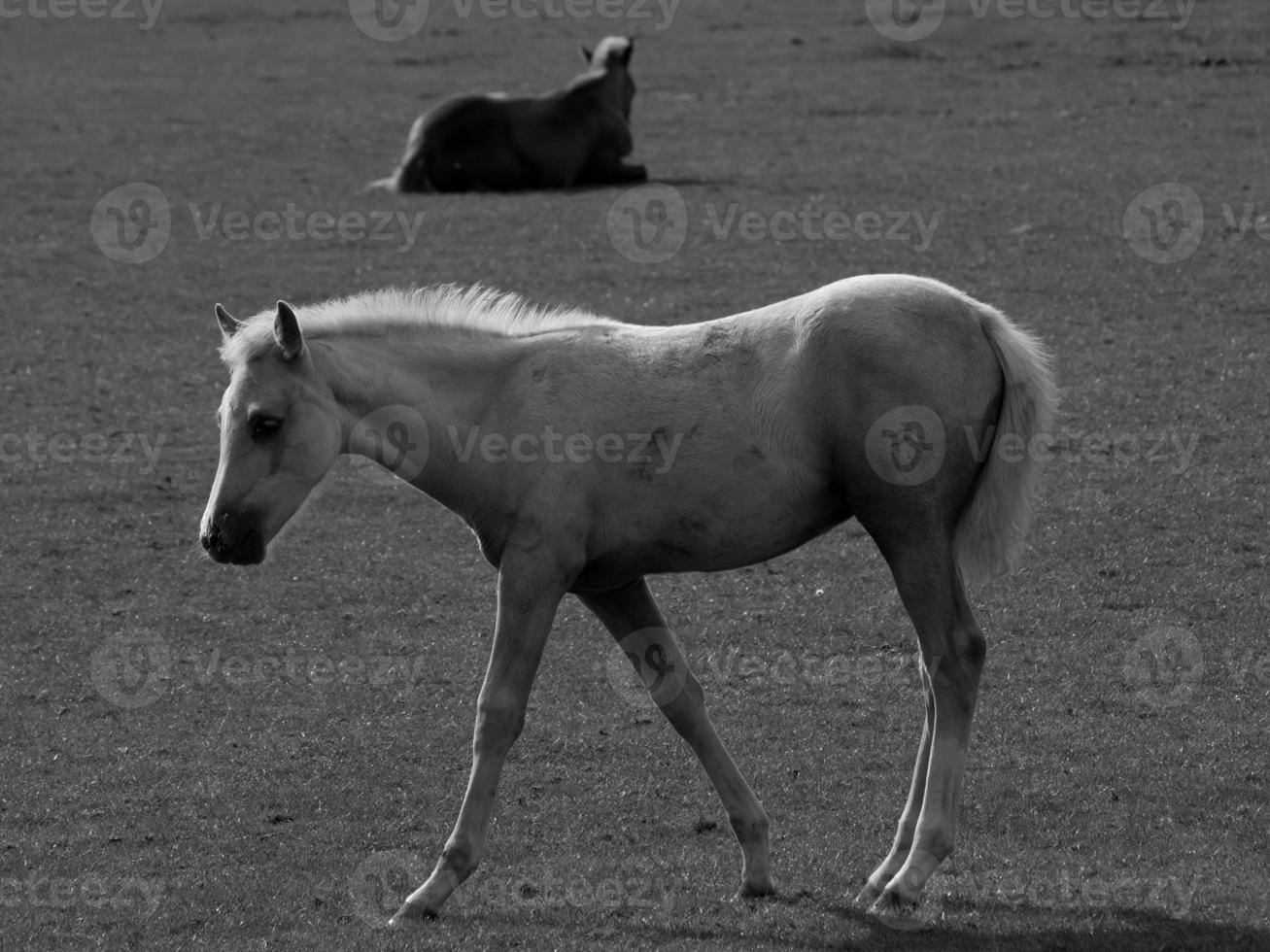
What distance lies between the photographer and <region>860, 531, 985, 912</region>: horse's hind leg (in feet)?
25.1

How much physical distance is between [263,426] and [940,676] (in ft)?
10.2

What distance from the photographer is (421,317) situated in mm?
8422

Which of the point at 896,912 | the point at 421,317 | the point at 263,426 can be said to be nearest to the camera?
the point at 896,912

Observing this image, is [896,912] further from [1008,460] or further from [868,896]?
[1008,460]

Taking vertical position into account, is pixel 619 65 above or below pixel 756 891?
above

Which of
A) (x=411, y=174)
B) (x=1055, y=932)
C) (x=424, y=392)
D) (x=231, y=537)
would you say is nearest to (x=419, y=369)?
(x=424, y=392)

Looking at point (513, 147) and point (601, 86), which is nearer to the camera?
Answer: point (513, 147)

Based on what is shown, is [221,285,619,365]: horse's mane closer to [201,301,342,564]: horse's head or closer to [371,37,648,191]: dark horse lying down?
[201,301,342,564]: horse's head

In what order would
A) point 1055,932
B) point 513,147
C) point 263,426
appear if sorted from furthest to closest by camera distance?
point 513,147 < point 263,426 < point 1055,932

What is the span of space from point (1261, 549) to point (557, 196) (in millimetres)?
13548

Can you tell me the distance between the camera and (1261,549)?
12.7 metres

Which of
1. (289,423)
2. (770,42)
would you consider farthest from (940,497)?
(770,42)

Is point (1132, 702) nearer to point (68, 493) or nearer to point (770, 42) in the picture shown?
point (68, 493)

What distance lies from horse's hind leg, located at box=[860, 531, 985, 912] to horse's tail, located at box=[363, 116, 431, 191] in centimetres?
1771
